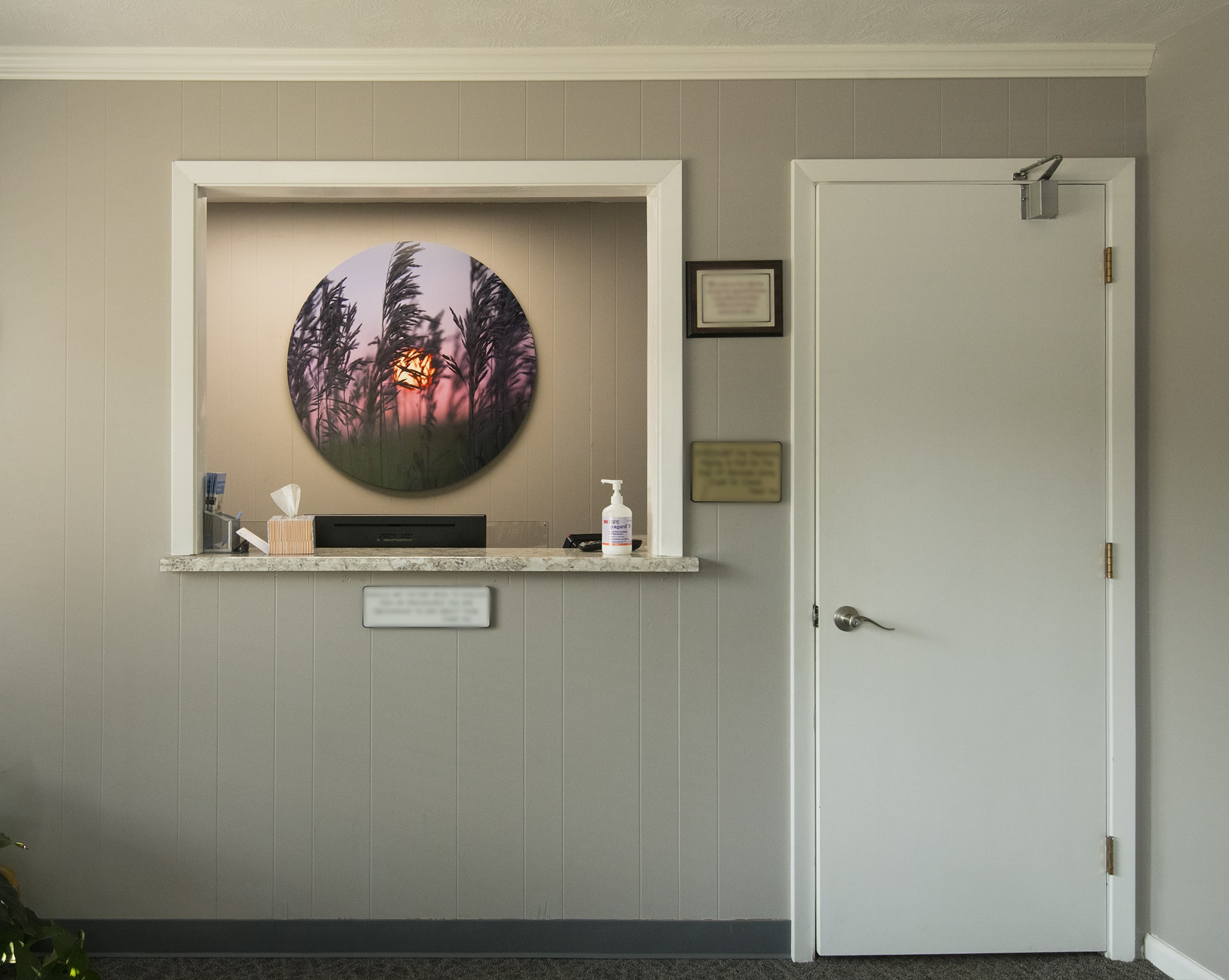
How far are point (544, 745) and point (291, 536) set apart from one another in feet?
2.96

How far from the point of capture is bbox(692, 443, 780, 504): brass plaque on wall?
212cm

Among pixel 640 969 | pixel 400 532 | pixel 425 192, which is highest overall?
Answer: pixel 425 192

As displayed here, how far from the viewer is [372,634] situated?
2.14m

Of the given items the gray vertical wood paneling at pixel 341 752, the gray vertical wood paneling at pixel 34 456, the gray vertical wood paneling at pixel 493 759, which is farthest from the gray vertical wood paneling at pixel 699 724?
the gray vertical wood paneling at pixel 34 456

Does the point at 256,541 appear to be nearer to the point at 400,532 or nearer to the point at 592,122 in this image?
the point at 400,532

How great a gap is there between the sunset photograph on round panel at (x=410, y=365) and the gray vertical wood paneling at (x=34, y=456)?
3.82 feet

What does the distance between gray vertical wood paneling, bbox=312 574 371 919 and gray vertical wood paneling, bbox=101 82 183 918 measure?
39 centimetres

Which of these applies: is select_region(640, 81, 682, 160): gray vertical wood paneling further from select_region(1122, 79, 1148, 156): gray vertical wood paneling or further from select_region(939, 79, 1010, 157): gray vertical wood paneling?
select_region(1122, 79, 1148, 156): gray vertical wood paneling

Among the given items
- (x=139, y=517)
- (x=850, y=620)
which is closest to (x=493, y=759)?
(x=850, y=620)

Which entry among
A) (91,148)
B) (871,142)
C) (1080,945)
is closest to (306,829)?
(91,148)

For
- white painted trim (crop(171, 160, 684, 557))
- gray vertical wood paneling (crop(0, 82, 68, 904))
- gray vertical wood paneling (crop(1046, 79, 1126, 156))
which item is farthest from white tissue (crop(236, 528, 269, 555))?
gray vertical wood paneling (crop(1046, 79, 1126, 156))

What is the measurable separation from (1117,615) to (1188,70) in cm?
142

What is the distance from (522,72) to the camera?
2.11 meters

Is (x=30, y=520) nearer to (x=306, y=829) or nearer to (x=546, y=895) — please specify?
(x=306, y=829)
